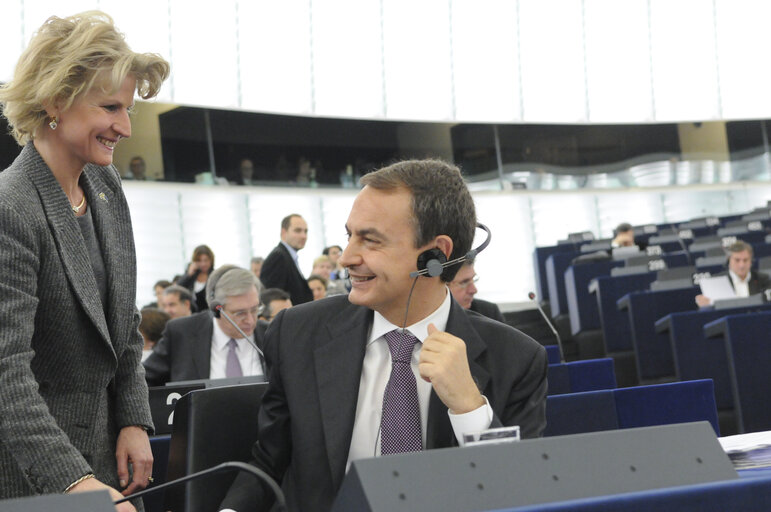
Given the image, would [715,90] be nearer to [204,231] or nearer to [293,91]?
[293,91]

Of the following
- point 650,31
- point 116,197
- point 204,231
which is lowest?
point 116,197

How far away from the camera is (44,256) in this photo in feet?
5.82

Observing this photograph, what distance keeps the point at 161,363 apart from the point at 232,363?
0.35m

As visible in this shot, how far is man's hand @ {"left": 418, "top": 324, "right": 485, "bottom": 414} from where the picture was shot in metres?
1.64

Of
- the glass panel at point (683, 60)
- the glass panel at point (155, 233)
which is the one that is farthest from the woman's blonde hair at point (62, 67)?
the glass panel at point (683, 60)

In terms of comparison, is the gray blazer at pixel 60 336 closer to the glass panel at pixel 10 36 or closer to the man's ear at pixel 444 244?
the man's ear at pixel 444 244

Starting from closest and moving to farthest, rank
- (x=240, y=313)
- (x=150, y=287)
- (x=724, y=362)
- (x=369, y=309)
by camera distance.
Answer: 1. (x=369, y=309)
2. (x=240, y=313)
3. (x=724, y=362)
4. (x=150, y=287)

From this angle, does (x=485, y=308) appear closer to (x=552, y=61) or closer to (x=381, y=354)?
(x=381, y=354)

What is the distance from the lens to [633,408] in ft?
10.4

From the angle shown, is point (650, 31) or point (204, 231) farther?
point (650, 31)

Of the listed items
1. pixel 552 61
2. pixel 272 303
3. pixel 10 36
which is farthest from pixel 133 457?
pixel 552 61

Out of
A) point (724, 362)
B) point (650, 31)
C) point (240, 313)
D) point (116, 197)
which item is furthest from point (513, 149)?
point (116, 197)

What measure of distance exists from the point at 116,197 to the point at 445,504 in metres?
1.25

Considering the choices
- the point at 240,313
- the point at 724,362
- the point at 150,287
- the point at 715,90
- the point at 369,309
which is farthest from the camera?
the point at 715,90
